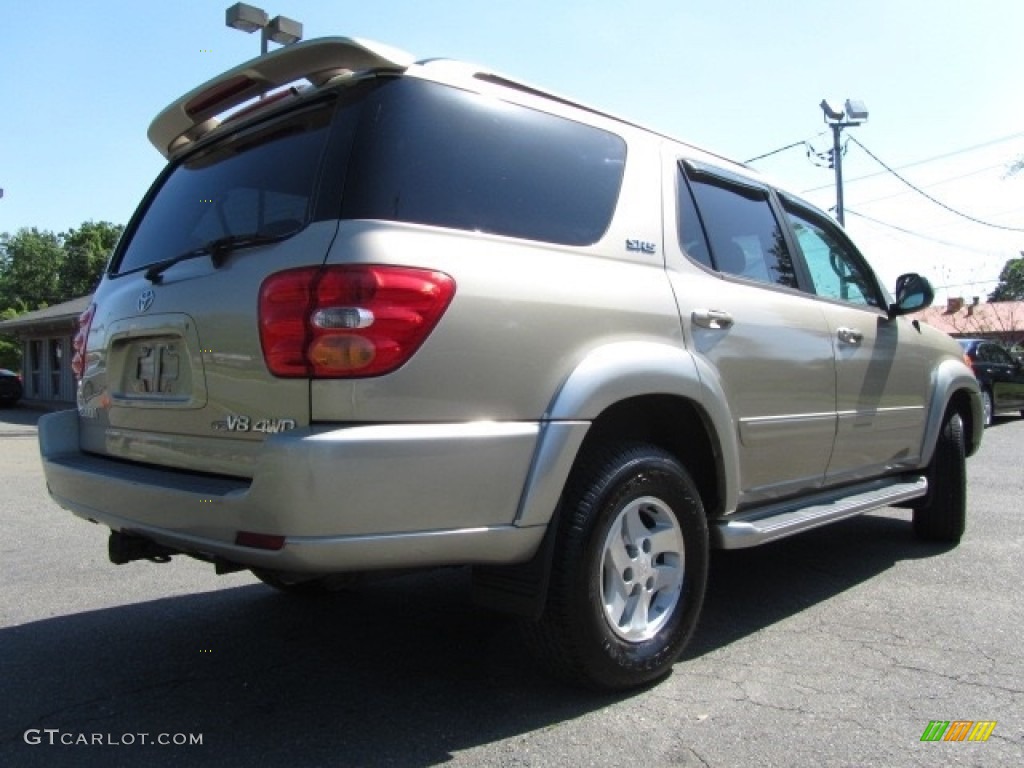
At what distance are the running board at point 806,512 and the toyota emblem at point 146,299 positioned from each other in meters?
2.28

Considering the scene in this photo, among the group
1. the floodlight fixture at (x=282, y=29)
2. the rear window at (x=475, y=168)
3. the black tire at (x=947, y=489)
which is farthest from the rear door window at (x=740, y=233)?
the floodlight fixture at (x=282, y=29)

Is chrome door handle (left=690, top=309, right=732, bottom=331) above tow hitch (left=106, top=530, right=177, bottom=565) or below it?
above

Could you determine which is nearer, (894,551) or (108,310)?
(108,310)

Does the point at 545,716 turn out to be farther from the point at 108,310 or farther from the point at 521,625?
the point at 108,310

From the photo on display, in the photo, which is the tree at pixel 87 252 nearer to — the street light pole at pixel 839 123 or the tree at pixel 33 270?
the tree at pixel 33 270

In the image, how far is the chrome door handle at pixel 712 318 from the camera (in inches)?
128

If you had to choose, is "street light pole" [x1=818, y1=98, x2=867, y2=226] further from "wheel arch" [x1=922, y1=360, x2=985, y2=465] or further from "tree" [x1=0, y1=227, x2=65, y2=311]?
"tree" [x1=0, y1=227, x2=65, y2=311]

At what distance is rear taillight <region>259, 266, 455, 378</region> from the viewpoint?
7.59ft

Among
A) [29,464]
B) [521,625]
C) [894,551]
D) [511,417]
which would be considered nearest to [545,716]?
[521,625]

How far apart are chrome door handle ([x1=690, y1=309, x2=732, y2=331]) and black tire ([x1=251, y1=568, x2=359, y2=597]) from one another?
158 centimetres

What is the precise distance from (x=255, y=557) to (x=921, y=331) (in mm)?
4323

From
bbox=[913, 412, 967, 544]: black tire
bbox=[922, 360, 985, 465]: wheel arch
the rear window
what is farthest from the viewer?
bbox=[913, 412, 967, 544]: black tire

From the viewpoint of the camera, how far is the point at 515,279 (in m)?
2.61

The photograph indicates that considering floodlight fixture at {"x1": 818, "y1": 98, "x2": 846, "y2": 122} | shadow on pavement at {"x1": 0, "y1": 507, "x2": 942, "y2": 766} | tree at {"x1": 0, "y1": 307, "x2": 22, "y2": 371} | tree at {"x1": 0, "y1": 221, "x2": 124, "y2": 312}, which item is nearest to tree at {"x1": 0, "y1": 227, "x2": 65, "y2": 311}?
tree at {"x1": 0, "y1": 221, "x2": 124, "y2": 312}
